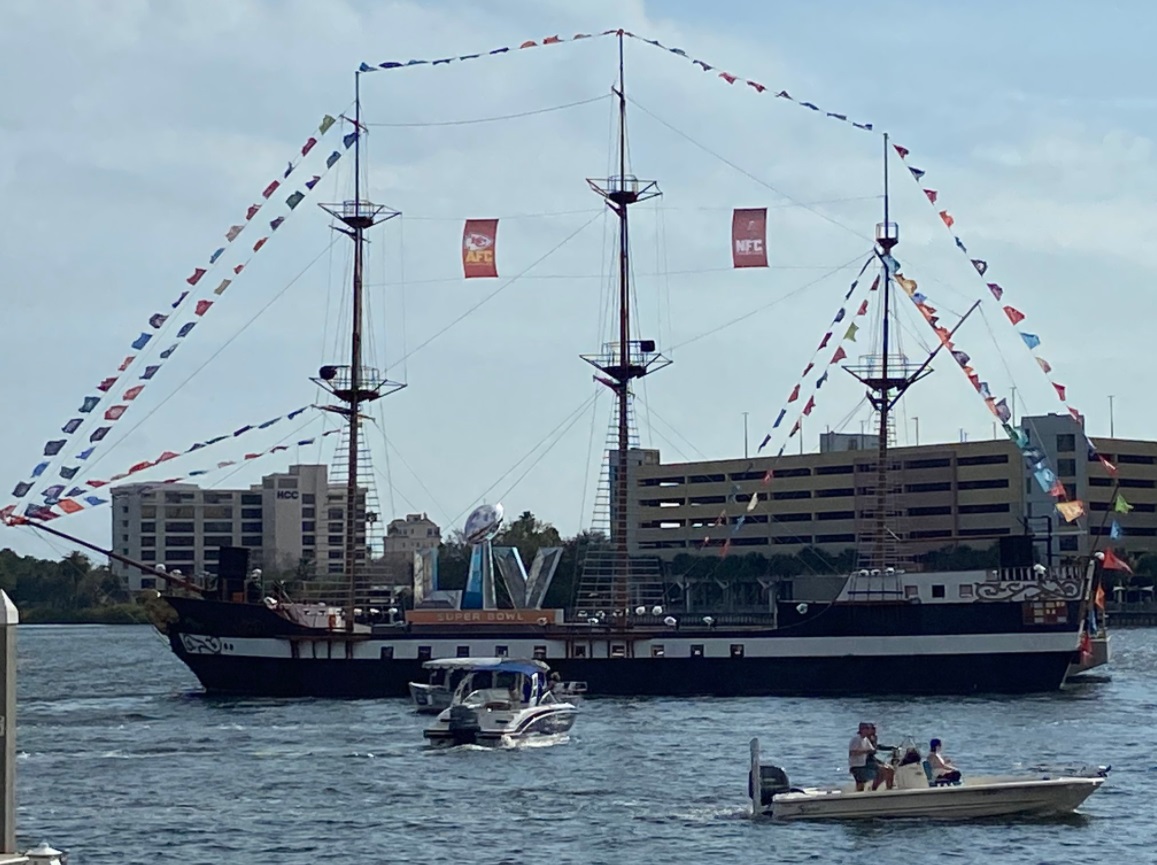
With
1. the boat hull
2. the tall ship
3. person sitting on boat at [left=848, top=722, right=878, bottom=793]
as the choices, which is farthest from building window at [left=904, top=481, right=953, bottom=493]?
person sitting on boat at [left=848, top=722, right=878, bottom=793]

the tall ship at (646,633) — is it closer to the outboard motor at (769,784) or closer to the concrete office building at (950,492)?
the outboard motor at (769,784)

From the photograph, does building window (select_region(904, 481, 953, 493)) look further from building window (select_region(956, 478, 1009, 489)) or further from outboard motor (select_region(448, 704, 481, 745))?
outboard motor (select_region(448, 704, 481, 745))

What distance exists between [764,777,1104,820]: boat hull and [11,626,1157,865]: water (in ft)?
1.66

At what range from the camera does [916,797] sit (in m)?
45.0

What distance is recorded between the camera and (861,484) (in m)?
185

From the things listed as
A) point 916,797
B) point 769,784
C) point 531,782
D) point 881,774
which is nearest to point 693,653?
point 531,782

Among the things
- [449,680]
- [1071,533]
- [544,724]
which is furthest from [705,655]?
[1071,533]

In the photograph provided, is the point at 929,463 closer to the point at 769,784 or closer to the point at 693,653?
the point at 693,653

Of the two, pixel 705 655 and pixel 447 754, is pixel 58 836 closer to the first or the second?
pixel 447 754

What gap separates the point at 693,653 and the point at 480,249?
1933 cm

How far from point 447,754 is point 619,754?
523cm

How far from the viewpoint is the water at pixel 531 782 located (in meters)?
43.2

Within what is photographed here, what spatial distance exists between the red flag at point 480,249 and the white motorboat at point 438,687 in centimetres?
1611

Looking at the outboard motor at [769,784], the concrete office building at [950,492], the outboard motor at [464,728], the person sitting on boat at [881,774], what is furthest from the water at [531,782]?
the concrete office building at [950,492]
